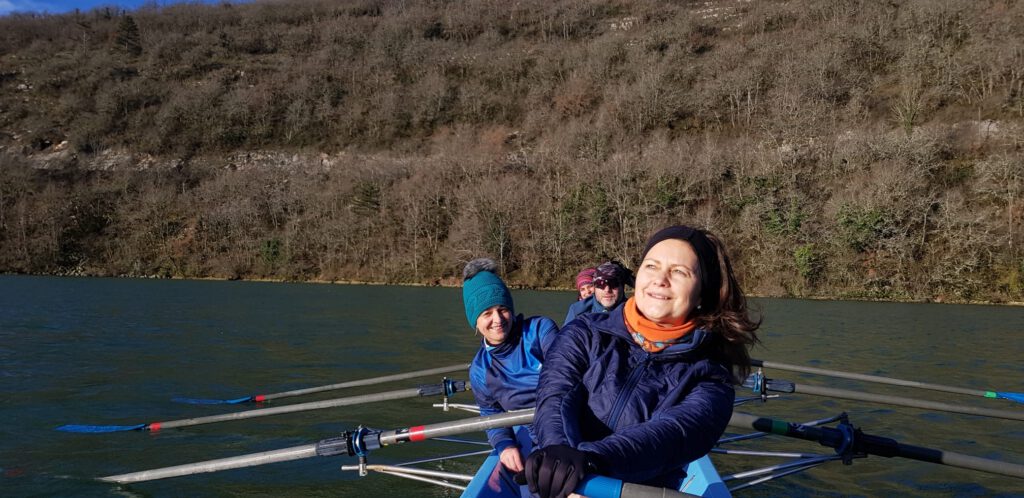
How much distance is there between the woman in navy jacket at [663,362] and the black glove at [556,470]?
172mm

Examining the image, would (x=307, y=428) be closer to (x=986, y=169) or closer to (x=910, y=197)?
(x=910, y=197)

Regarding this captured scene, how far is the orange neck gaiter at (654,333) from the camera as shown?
7.04 ft

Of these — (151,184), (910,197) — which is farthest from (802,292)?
(151,184)

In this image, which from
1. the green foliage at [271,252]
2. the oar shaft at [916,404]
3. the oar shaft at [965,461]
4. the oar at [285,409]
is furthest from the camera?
the green foliage at [271,252]

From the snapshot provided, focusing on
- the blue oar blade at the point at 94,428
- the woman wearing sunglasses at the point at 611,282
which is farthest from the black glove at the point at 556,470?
the blue oar blade at the point at 94,428

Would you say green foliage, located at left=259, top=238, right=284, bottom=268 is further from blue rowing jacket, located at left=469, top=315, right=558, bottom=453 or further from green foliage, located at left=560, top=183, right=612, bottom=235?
blue rowing jacket, located at left=469, top=315, right=558, bottom=453

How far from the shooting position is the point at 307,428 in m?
6.91

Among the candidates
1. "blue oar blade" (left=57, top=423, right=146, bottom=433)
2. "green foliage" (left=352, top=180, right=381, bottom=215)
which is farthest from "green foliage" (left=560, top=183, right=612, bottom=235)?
"blue oar blade" (left=57, top=423, right=146, bottom=433)

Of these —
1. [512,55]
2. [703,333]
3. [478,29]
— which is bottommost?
[703,333]

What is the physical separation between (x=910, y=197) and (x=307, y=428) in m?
34.9

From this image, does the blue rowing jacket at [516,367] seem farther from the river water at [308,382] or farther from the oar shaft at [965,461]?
the oar shaft at [965,461]

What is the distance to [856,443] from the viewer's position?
371cm

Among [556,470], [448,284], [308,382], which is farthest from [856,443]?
[448,284]

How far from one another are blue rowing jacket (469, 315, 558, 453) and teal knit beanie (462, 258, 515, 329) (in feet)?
0.58
